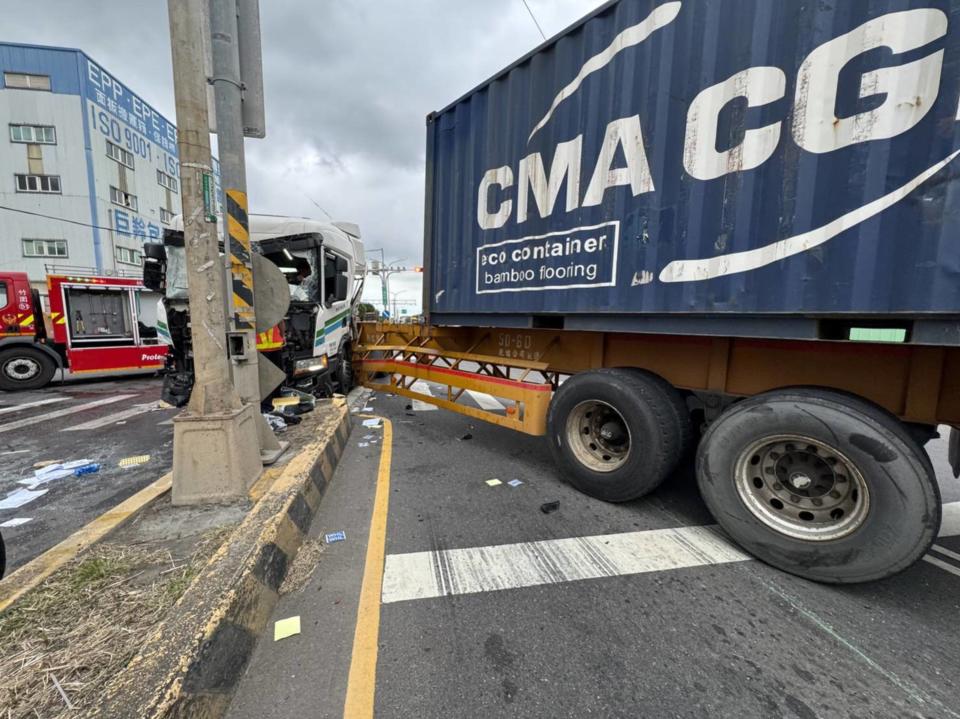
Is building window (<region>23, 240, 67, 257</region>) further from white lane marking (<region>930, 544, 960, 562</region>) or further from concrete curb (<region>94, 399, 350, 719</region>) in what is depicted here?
white lane marking (<region>930, 544, 960, 562</region>)

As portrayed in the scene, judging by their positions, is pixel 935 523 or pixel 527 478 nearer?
pixel 935 523

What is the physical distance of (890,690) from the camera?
1722 millimetres

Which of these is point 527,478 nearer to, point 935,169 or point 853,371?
point 853,371

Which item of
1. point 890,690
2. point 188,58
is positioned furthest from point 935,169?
point 188,58

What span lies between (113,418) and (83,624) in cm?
602

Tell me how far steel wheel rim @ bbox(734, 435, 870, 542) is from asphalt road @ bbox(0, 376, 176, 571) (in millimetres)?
4937

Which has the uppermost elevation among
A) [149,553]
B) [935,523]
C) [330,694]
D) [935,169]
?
[935,169]

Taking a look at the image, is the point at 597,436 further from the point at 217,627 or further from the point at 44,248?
the point at 44,248

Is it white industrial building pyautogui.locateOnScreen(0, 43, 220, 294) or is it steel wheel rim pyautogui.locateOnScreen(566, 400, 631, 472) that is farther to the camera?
white industrial building pyautogui.locateOnScreen(0, 43, 220, 294)

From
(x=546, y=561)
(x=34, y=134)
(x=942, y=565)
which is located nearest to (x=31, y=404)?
(x=546, y=561)

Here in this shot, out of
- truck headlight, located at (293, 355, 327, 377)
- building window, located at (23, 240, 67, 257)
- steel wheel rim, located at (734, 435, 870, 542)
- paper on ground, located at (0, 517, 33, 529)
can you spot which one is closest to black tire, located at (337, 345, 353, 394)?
truck headlight, located at (293, 355, 327, 377)

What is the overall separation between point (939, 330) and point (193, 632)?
3700 millimetres

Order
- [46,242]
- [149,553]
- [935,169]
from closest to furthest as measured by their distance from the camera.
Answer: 1. [935,169]
2. [149,553]
3. [46,242]

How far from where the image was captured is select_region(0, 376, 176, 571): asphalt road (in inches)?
122
